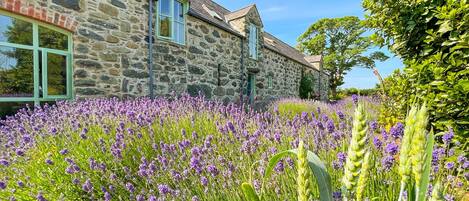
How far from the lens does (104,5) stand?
7.09 meters

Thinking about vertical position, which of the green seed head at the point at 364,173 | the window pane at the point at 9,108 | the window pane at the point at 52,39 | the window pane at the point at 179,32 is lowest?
the window pane at the point at 9,108

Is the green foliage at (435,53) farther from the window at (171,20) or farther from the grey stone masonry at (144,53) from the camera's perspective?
the window at (171,20)

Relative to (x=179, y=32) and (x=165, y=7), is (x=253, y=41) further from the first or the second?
(x=165, y=7)

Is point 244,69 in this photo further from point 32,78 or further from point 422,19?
point 422,19

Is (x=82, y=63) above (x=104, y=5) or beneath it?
beneath

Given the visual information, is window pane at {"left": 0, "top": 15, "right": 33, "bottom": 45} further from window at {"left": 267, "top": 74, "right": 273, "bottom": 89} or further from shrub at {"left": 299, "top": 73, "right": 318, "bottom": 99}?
shrub at {"left": 299, "top": 73, "right": 318, "bottom": 99}

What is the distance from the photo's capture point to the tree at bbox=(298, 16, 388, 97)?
35.5 meters

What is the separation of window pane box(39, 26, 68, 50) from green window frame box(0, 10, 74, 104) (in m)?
0.02

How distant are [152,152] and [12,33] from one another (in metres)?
4.69

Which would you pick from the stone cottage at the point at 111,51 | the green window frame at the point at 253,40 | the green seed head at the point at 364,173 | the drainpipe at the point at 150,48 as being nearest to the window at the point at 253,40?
the green window frame at the point at 253,40

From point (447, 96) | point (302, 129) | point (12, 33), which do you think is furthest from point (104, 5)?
point (447, 96)

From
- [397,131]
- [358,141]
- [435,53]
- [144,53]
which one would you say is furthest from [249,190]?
[144,53]

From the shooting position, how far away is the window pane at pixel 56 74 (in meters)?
6.14

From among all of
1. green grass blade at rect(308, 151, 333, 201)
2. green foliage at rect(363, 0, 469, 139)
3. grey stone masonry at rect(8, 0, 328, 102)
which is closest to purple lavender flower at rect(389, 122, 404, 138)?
green foliage at rect(363, 0, 469, 139)
